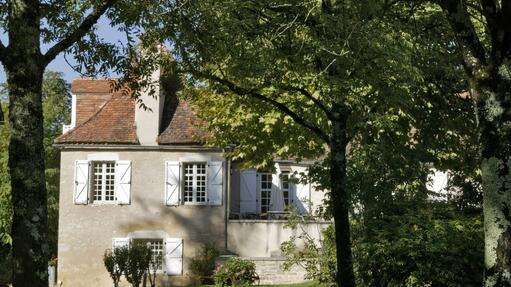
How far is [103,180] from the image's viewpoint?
26.5m

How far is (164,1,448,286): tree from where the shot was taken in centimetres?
980

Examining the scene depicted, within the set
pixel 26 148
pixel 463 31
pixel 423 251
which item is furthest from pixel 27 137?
pixel 423 251

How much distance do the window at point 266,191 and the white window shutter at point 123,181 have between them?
20.4 feet

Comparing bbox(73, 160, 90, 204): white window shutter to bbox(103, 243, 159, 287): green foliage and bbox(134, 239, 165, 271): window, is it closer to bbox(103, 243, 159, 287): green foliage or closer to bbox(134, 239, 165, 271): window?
bbox(134, 239, 165, 271): window

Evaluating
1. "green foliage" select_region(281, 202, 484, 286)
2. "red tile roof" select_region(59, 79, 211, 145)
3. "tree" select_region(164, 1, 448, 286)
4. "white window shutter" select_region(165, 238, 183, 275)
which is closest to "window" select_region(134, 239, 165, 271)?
"white window shutter" select_region(165, 238, 183, 275)

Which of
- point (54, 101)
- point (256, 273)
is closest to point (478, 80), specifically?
Answer: point (256, 273)

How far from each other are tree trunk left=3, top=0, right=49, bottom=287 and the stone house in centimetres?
1777

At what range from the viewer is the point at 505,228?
655 cm

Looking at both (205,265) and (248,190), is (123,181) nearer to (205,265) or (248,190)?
(205,265)

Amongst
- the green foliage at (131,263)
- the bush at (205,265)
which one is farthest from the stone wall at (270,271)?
the green foliage at (131,263)

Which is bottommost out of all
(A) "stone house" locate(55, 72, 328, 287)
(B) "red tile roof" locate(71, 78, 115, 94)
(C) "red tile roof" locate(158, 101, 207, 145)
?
(A) "stone house" locate(55, 72, 328, 287)

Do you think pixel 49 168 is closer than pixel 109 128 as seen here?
No

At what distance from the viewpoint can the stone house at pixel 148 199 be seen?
25812mm

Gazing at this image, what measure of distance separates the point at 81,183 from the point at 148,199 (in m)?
2.58
